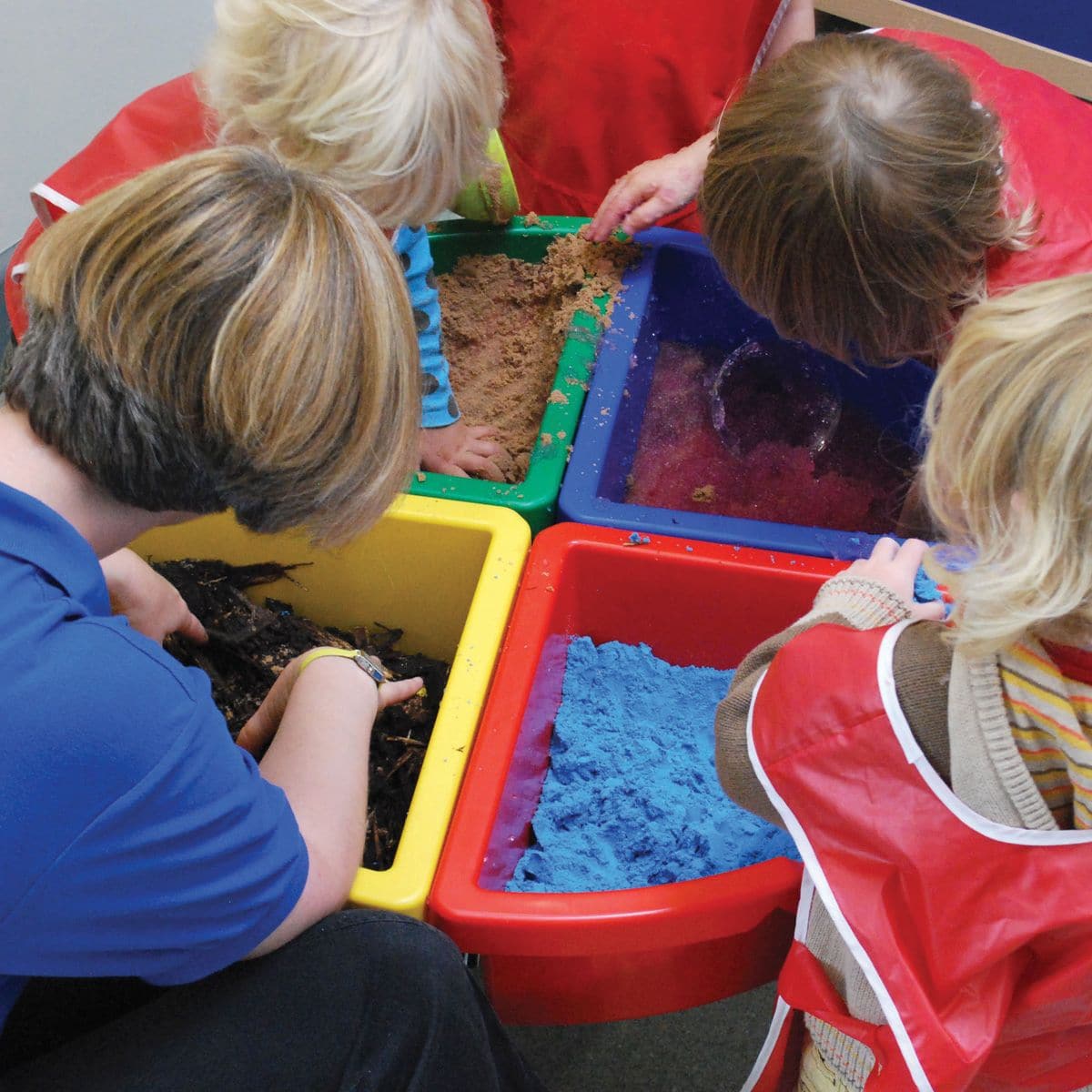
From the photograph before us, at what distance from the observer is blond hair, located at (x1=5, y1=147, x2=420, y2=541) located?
1.74ft

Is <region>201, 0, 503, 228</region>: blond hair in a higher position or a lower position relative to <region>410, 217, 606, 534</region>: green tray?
higher

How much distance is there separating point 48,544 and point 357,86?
446 mm

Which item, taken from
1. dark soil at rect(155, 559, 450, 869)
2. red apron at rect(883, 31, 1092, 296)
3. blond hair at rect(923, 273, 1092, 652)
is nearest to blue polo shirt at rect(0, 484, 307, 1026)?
dark soil at rect(155, 559, 450, 869)

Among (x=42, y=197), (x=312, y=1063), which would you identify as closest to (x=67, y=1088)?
(x=312, y=1063)

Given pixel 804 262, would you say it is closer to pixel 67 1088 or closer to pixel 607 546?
pixel 607 546

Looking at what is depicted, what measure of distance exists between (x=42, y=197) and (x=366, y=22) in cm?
36

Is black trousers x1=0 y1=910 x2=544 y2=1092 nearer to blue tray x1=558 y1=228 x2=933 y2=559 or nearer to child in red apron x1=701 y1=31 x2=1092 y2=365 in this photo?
blue tray x1=558 y1=228 x2=933 y2=559

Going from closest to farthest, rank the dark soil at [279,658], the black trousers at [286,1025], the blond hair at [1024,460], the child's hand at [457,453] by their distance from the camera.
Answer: the blond hair at [1024,460]
the black trousers at [286,1025]
the dark soil at [279,658]
the child's hand at [457,453]

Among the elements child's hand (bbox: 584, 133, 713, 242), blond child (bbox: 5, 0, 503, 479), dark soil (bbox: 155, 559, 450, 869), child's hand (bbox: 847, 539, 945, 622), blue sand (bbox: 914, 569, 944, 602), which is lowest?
dark soil (bbox: 155, 559, 450, 869)

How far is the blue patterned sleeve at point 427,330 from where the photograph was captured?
1.03 meters

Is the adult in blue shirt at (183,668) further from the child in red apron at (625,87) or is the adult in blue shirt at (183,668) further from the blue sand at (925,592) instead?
the child in red apron at (625,87)

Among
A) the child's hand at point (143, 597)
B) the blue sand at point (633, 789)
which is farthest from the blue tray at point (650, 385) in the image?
the child's hand at point (143, 597)

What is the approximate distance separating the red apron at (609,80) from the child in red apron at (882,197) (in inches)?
14.4

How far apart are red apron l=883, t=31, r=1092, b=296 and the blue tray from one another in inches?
9.5
